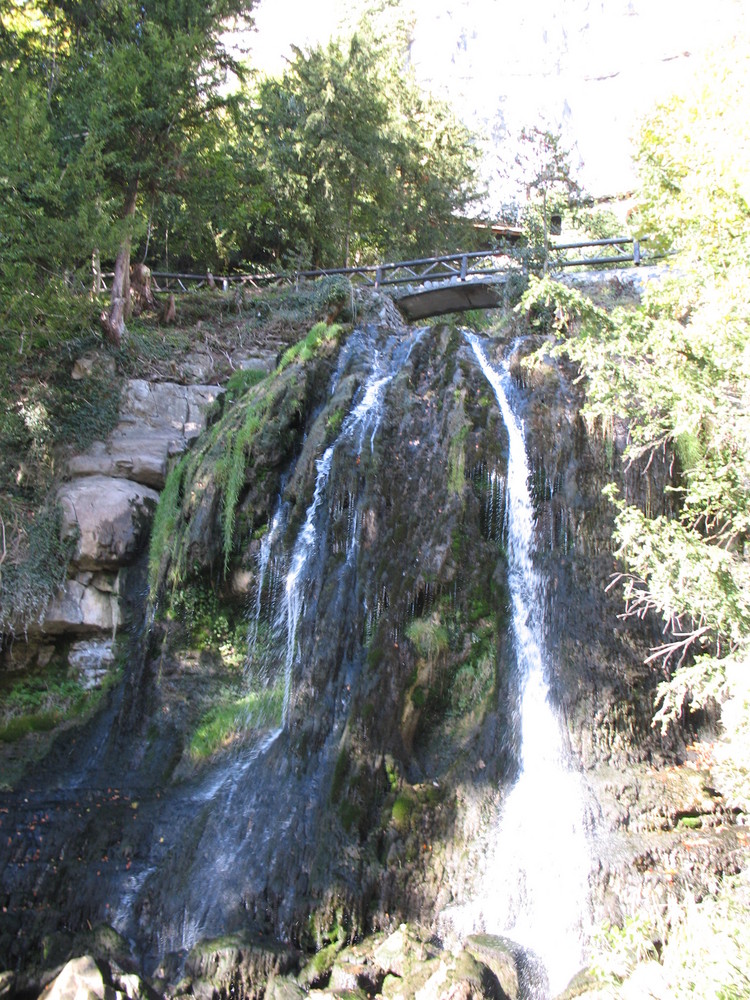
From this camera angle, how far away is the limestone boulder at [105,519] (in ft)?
38.8

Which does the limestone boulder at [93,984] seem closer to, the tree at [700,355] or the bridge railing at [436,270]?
the tree at [700,355]

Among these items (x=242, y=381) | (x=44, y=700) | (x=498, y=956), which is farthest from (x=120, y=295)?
(x=498, y=956)

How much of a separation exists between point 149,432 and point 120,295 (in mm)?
3488

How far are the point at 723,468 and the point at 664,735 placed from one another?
2855 millimetres

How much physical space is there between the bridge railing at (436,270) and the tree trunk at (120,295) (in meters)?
1.16

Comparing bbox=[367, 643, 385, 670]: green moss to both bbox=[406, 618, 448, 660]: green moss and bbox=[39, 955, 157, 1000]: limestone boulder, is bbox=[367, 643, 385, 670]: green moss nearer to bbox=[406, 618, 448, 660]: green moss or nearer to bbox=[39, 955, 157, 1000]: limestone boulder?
bbox=[406, 618, 448, 660]: green moss

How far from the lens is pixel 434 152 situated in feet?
76.7

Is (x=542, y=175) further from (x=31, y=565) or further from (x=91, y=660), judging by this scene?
(x=91, y=660)

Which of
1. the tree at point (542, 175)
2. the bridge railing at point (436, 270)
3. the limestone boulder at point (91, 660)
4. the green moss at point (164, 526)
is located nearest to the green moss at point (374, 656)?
the green moss at point (164, 526)

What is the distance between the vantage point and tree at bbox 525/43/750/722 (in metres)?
6.86

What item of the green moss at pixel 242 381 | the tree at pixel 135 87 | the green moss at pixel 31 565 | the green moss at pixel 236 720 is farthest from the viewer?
the tree at pixel 135 87

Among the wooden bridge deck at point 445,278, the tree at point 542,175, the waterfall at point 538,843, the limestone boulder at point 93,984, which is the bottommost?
the limestone boulder at point 93,984

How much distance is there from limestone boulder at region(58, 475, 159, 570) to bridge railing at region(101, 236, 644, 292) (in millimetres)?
6508

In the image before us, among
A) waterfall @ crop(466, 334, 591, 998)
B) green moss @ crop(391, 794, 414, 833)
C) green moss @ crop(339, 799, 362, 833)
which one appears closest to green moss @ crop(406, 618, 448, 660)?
waterfall @ crop(466, 334, 591, 998)
